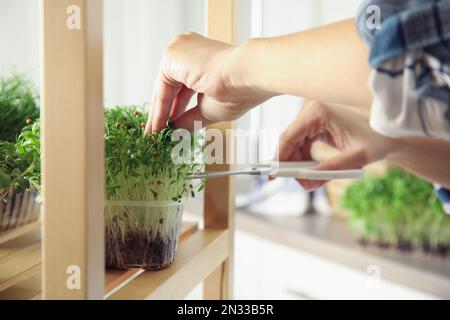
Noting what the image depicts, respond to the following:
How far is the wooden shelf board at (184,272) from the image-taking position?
0.52 meters

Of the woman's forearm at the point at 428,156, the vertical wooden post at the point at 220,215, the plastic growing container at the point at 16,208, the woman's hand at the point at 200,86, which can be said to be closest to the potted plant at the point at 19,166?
the plastic growing container at the point at 16,208

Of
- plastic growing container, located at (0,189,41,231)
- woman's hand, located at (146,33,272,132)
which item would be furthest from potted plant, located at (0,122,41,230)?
woman's hand, located at (146,33,272,132)

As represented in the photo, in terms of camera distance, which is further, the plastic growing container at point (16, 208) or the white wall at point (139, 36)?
the white wall at point (139, 36)

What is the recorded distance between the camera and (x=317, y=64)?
44 centimetres

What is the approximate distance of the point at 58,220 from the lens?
0.41 m

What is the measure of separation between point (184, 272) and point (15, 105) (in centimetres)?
33

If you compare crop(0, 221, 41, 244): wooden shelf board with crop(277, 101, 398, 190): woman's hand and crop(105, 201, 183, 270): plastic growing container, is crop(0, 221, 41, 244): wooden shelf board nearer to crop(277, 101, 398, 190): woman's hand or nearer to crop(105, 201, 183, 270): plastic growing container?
crop(105, 201, 183, 270): plastic growing container

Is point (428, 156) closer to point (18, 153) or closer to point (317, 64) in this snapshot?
point (317, 64)

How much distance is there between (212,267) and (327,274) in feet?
3.65

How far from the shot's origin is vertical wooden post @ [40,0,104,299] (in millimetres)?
399

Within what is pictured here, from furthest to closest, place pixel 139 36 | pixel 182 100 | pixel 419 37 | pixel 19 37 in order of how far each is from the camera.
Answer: pixel 139 36 → pixel 19 37 → pixel 182 100 → pixel 419 37

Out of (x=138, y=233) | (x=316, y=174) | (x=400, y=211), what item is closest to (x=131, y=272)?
(x=138, y=233)

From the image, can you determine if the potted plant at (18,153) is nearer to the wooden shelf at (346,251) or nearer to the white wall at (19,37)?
the white wall at (19,37)

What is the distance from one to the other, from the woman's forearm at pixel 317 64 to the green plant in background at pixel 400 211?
1.18 meters
